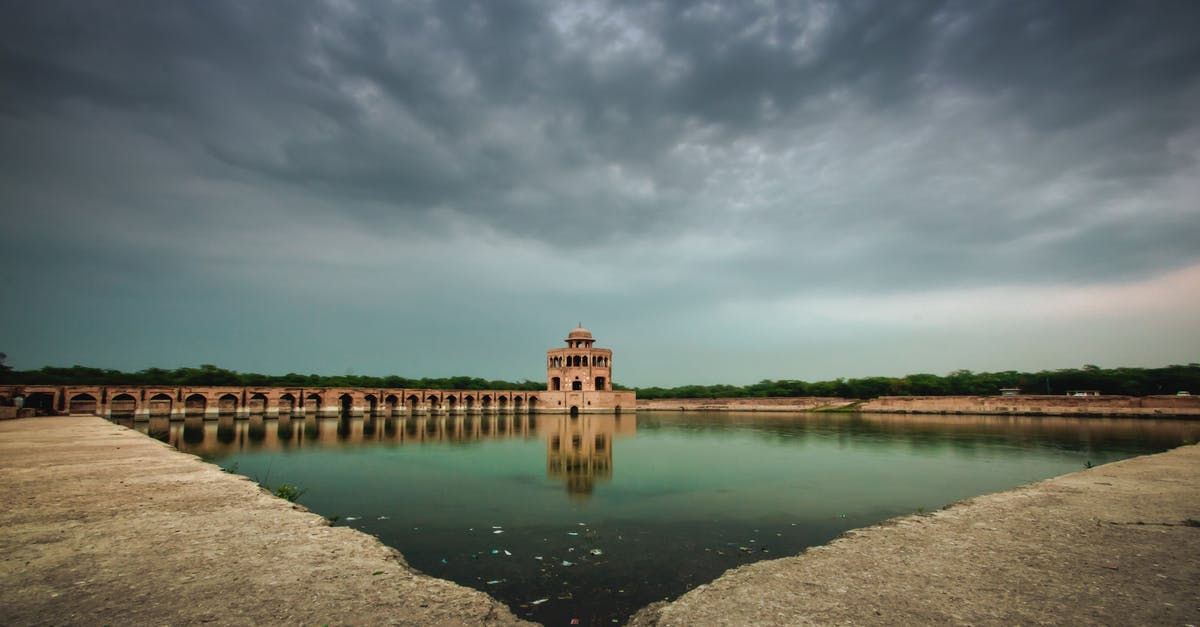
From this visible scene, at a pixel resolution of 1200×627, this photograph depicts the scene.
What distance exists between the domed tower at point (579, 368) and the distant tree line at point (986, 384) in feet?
72.6

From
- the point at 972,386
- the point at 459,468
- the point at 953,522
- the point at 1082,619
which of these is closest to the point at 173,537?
the point at 1082,619

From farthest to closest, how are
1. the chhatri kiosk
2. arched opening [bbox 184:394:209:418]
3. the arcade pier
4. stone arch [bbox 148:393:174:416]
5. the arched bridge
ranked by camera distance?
the chhatri kiosk
arched opening [bbox 184:394:209:418]
stone arch [bbox 148:393:174:416]
the arcade pier
the arched bridge

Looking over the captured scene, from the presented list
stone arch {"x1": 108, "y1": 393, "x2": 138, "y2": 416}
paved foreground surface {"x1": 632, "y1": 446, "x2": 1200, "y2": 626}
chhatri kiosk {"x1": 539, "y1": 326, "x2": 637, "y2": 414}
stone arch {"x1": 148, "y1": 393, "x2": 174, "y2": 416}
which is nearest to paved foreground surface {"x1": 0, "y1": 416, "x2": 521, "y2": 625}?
paved foreground surface {"x1": 632, "y1": 446, "x2": 1200, "y2": 626}

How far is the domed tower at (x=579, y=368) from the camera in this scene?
194 feet

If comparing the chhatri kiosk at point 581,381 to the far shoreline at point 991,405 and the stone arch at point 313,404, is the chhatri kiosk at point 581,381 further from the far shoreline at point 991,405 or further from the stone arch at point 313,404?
the stone arch at point 313,404

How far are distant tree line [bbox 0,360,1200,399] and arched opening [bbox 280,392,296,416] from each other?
1762 mm

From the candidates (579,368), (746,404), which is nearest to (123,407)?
(579,368)

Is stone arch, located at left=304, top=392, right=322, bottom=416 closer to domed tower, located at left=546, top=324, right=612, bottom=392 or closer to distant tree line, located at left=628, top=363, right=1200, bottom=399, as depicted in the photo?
domed tower, located at left=546, top=324, right=612, bottom=392

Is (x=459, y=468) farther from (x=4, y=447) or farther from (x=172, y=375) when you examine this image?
(x=172, y=375)

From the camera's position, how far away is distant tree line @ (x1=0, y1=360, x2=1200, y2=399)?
44.7m

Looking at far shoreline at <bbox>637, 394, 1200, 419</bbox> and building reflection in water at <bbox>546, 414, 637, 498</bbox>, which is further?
far shoreline at <bbox>637, 394, 1200, 419</bbox>

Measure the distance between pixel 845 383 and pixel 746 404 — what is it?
1191cm

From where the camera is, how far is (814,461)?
17.5 meters

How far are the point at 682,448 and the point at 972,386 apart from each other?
170 feet
